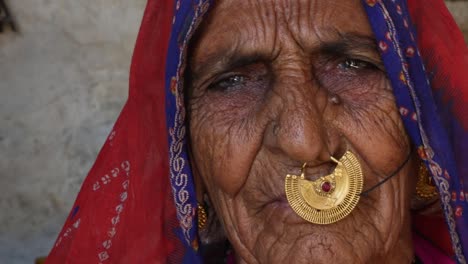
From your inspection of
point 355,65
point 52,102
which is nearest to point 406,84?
point 355,65

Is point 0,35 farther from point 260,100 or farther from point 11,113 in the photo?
point 260,100

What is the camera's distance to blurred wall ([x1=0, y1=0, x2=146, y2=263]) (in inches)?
157

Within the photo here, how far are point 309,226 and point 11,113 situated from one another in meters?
2.38

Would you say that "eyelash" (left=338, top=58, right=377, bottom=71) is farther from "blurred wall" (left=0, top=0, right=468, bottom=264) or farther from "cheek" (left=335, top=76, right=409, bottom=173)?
"blurred wall" (left=0, top=0, right=468, bottom=264)

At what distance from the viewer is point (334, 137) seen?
2.09 metres

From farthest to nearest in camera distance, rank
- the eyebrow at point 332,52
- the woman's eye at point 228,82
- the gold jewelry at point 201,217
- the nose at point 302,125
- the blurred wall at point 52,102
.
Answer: the blurred wall at point 52,102 → the gold jewelry at point 201,217 → the woman's eye at point 228,82 → the eyebrow at point 332,52 → the nose at point 302,125

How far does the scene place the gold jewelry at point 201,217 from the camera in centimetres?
250

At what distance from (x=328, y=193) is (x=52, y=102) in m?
2.35

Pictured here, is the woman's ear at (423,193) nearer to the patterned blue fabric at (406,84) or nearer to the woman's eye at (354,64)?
the patterned blue fabric at (406,84)

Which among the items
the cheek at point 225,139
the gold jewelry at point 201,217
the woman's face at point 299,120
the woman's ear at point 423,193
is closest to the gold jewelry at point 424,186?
the woman's ear at point 423,193

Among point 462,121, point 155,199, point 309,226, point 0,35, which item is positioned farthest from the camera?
point 0,35

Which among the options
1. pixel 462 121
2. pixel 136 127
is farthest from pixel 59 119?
pixel 462 121

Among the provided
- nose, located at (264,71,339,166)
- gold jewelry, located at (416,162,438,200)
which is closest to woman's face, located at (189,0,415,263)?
nose, located at (264,71,339,166)

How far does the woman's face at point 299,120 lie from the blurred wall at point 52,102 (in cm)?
194
